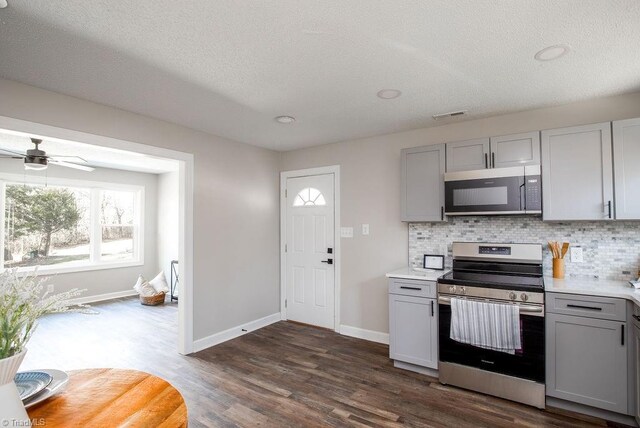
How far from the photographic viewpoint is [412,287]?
2975mm

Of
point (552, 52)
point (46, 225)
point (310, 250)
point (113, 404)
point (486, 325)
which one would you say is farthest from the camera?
point (46, 225)

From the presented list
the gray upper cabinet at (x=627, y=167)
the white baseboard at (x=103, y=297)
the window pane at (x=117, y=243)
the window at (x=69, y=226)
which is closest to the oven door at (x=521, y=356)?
the gray upper cabinet at (x=627, y=167)

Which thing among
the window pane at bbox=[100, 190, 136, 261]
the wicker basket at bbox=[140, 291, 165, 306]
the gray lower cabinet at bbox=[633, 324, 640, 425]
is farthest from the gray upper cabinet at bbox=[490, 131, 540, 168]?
the window pane at bbox=[100, 190, 136, 261]

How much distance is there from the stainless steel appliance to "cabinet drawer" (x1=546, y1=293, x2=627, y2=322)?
96 millimetres

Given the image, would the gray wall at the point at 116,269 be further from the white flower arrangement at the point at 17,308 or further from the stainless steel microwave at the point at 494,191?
the stainless steel microwave at the point at 494,191

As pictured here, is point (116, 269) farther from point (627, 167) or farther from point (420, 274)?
point (627, 167)

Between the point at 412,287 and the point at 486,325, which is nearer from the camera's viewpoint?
the point at 486,325

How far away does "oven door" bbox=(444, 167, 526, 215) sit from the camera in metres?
2.78

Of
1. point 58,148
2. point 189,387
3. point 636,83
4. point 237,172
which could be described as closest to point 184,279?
point 189,387

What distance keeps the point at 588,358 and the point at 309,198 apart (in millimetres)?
3234

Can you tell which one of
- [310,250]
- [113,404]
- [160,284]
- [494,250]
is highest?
[494,250]

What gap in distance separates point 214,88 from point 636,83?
3.27m

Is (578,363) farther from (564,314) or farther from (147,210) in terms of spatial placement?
(147,210)

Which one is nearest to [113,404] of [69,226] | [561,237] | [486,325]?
[486,325]
